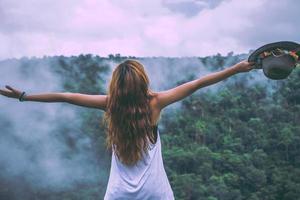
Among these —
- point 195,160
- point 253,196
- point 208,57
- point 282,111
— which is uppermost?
point 208,57

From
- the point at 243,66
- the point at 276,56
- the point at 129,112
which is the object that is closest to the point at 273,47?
the point at 276,56

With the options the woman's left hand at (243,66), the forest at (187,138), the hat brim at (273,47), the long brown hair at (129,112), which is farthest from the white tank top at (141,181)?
the forest at (187,138)

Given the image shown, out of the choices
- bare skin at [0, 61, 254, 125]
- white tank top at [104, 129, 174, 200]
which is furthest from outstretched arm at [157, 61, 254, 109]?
white tank top at [104, 129, 174, 200]

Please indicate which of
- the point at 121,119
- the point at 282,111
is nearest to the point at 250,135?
the point at 282,111

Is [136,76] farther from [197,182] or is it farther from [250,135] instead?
[250,135]

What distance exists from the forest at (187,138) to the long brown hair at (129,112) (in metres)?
28.4

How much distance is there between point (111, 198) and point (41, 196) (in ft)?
109

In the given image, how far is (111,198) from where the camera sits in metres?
2.81

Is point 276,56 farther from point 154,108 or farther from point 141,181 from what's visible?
point 141,181

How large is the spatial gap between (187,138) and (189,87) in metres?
40.5

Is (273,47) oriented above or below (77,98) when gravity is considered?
above

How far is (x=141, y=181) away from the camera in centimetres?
279

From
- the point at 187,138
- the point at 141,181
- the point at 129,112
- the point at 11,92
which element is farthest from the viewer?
the point at 187,138

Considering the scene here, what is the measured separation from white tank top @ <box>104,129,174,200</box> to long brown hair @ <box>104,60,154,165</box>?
0.12 feet
